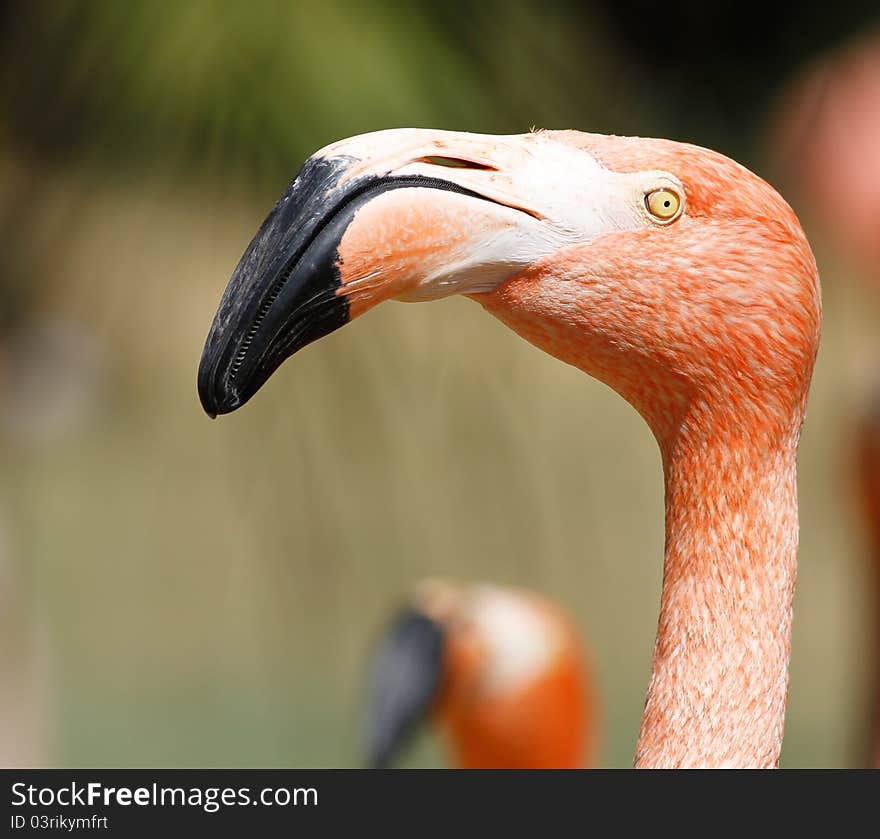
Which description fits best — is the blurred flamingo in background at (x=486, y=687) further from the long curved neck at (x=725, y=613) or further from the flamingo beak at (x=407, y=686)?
the long curved neck at (x=725, y=613)

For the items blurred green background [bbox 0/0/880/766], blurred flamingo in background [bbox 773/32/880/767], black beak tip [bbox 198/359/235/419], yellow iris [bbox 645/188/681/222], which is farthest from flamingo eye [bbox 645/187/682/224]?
blurred flamingo in background [bbox 773/32/880/767]

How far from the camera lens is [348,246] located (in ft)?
2.72

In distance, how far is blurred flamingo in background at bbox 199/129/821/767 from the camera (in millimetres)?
842

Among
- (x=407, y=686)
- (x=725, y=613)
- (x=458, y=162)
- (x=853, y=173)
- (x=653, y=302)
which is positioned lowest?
(x=725, y=613)

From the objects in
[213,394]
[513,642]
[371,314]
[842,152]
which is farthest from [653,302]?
[513,642]

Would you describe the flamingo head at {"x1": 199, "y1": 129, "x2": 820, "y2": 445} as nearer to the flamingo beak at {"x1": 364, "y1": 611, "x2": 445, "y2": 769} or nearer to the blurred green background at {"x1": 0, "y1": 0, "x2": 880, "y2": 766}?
the blurred green background at {"x1": 0, "y1": 0, "x2": 880, "y2": 766}

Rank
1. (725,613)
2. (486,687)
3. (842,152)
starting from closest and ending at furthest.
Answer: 1. (725,613)
2. (842,152)
3. (486,687)

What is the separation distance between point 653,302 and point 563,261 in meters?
0.07

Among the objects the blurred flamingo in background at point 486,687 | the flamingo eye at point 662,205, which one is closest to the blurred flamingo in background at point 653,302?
the flamingo eye at point 662,205

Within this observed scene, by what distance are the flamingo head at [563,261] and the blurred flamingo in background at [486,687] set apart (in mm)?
2069

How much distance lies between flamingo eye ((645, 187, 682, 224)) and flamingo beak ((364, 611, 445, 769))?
219 cm

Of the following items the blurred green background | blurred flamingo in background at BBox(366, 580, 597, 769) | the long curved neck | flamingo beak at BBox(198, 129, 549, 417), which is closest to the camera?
flamingo beak at BBox(198, 129, 549, 417)

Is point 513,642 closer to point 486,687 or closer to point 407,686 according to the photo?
point 486,687

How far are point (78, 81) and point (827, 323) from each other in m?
1.80
